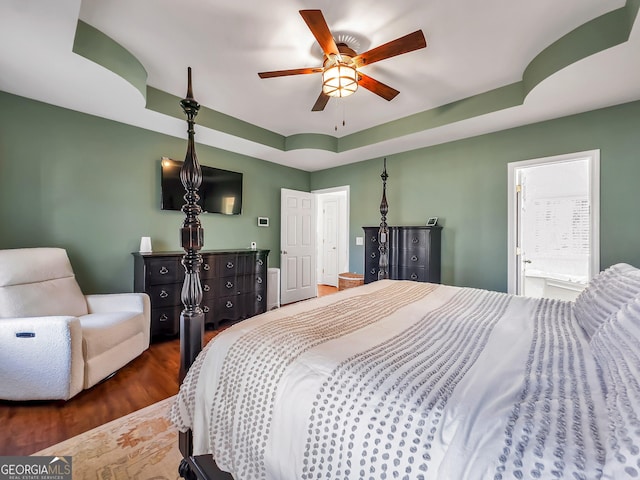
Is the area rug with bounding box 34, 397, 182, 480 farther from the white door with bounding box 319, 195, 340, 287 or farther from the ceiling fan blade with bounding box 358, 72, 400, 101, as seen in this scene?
the white door with bounding box 319, 195, 340, 287

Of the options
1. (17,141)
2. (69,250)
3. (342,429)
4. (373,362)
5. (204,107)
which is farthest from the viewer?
(204,107)

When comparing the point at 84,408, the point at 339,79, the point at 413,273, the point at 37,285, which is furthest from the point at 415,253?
the point at 37,285

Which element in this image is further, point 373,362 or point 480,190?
point 480,190

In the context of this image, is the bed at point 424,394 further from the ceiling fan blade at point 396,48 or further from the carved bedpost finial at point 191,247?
the ceiling fan blade at point 396,48

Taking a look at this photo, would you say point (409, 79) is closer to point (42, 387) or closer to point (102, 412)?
point (102, 412)

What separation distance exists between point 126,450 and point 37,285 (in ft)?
5.59

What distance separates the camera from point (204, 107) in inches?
128

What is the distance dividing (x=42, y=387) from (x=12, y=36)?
2397 mm

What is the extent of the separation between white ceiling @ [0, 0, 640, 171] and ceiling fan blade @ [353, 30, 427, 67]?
10.4 inches

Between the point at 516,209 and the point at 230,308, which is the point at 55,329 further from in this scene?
the point at 516,209

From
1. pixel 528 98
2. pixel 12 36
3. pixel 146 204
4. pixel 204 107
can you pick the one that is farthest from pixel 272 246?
pixel 528 98

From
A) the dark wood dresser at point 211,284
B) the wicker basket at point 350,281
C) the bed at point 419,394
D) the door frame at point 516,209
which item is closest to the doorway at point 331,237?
the wicker basket at point 350,281

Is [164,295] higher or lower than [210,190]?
lower

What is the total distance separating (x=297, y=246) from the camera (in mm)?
5160
